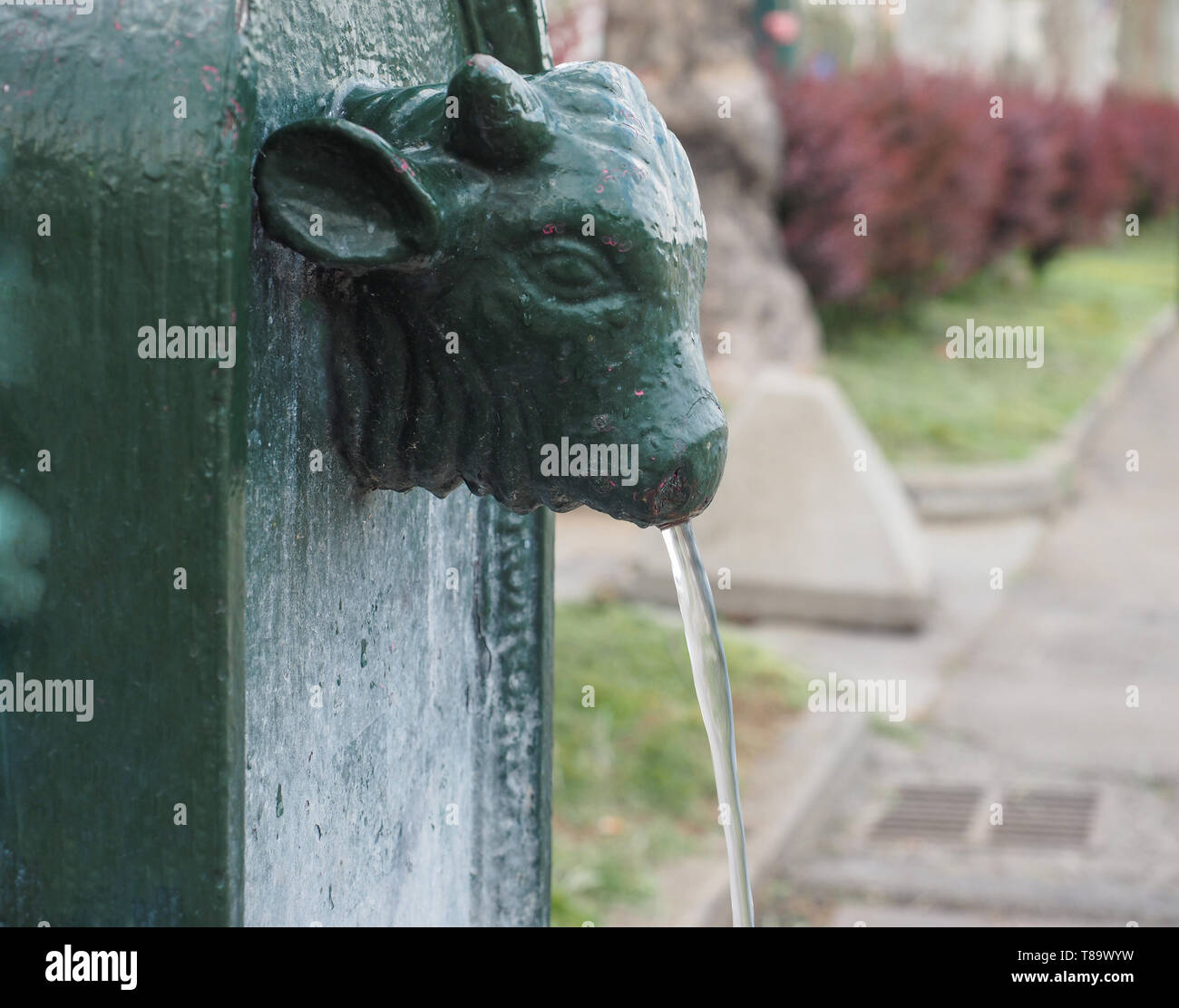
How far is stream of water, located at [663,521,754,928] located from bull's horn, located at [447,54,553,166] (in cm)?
52

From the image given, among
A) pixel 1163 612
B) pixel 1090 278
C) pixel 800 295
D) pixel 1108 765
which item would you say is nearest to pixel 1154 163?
pixel 1090 278

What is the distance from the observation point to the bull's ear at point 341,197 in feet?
4.20

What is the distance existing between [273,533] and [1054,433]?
29.3ft

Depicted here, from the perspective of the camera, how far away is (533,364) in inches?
54.9

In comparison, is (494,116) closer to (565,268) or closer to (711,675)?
(565,268)

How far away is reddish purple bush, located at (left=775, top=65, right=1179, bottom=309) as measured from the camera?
37.4ft

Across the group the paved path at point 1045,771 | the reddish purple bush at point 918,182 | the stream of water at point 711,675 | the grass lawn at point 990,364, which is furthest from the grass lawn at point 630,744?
the reddish purple bush at point 918,182

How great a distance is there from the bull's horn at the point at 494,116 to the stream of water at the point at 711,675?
1.72 feet

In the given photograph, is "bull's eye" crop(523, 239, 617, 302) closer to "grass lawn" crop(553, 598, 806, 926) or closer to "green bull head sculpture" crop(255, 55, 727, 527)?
"green bull head sculpture" crop(255, 55, 727, 527)

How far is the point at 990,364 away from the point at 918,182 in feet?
6.24

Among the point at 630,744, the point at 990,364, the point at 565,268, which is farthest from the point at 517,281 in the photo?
the point at 990,364

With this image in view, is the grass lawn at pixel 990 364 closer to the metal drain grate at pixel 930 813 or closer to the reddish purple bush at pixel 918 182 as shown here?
the reddish purple bush at pixel 918 182

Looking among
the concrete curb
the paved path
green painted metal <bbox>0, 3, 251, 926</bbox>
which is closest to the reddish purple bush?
the concrete curb
